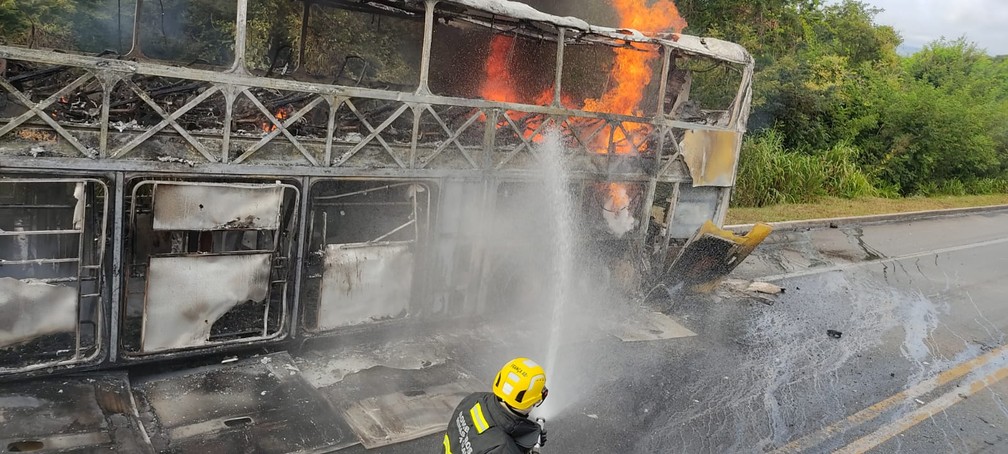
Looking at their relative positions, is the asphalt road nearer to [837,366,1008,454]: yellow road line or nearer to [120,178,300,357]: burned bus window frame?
[837,366,1008,454]: yellow road line

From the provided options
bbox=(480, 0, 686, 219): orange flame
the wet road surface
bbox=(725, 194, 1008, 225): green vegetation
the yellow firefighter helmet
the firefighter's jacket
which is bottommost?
the wet road surface

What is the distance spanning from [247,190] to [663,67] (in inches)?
240

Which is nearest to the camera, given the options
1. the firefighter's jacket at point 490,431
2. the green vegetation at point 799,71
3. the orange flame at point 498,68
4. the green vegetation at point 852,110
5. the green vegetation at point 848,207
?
the firefighter's jacket at point 490,431

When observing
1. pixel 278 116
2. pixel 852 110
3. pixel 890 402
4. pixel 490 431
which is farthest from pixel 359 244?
pixel 852 110

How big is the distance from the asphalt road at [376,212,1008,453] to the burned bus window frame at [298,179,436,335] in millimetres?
1645

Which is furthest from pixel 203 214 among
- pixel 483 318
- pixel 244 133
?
pixel 483 318

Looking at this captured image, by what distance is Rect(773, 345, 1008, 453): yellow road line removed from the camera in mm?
6312

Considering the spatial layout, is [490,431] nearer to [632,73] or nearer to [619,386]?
[619,386]

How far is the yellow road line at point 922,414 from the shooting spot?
20.8 feet

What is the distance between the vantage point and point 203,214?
240 inches

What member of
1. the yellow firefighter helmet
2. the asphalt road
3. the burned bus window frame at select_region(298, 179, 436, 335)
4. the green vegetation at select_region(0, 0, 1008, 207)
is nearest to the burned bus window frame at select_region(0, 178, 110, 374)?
the burned bus window frame at select_region(298, 179, 436, 335)

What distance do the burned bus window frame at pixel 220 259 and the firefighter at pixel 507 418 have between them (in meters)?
3.74

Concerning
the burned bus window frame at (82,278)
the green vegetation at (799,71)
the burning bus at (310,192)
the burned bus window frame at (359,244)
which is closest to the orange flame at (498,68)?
the green vegetation at (799,71)

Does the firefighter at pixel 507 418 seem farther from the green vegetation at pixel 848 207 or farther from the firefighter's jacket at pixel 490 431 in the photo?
the green vegetation at pixel 848 207
